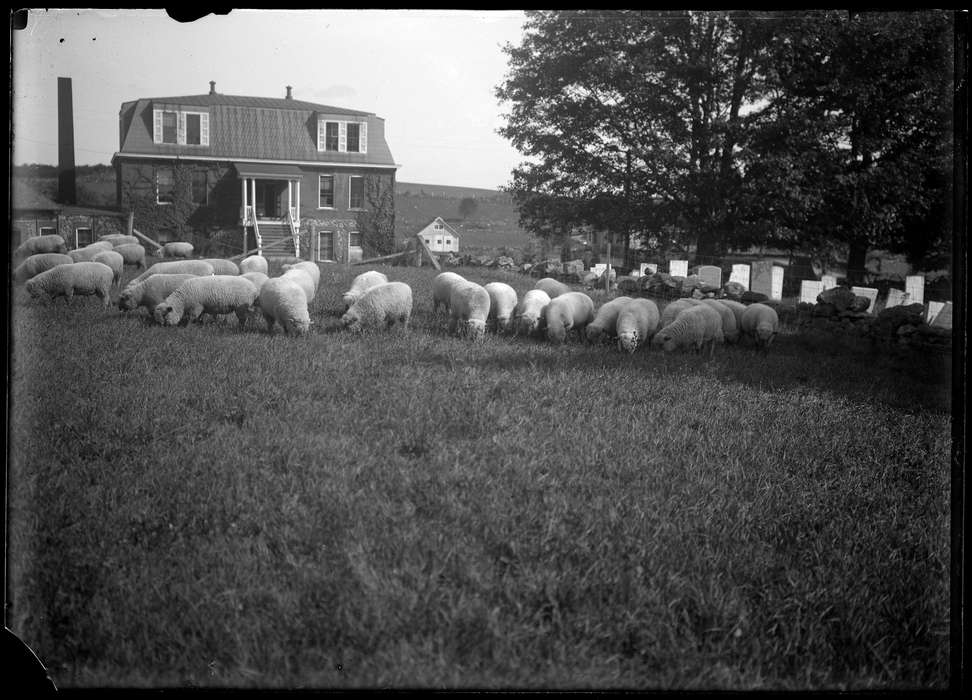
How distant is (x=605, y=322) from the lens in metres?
12.1

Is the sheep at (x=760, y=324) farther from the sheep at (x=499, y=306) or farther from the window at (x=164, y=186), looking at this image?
the window at (x=164, y=186)

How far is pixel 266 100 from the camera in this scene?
6820 mm

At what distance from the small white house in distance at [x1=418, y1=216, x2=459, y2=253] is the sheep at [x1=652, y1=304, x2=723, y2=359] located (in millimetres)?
4138

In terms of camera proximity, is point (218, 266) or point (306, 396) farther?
point (218, 266)

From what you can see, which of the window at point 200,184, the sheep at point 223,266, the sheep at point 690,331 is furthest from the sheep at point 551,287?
the window at point 200,184

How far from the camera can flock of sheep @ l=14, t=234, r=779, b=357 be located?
10.9m

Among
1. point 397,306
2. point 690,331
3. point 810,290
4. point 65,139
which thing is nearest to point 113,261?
point 397,306

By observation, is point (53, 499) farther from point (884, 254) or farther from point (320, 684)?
point (884, 254)

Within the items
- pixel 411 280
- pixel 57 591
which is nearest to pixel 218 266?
pixel 411 280

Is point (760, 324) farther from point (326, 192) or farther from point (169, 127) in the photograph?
point (169, 127)

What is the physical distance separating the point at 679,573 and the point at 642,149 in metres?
7.07

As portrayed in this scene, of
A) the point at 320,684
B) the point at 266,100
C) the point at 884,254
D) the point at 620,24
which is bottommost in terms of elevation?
the point at 320,684

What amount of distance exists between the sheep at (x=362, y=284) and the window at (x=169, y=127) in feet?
18.0

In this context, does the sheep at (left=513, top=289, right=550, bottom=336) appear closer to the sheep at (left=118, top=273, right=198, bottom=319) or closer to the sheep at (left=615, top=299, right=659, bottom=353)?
the sheep at (left=615, top=299, right=659, bottom=353)
